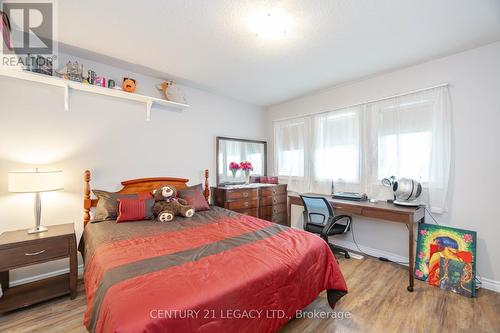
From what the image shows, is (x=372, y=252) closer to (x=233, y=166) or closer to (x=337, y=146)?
(x=337, y=146)

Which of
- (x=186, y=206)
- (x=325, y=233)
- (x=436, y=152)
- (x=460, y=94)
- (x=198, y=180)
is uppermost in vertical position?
(x=460, y=94)

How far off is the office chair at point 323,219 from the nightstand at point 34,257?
2578mm

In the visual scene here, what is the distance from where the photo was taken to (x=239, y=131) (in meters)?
3.95

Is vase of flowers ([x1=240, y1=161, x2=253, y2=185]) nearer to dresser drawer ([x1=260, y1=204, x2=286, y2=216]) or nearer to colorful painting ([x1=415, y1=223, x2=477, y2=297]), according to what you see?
dresser drawer ([x1=260, y1=204, x2=286, y2=216])

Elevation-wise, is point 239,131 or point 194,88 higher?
point 194,88

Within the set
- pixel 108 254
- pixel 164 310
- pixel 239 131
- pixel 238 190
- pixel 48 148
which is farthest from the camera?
pixel 239 131

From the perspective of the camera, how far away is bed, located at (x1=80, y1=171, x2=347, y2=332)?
0.97m

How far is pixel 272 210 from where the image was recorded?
370 centimetres

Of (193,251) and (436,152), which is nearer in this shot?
(193,251)

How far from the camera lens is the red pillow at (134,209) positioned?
7.29 feet

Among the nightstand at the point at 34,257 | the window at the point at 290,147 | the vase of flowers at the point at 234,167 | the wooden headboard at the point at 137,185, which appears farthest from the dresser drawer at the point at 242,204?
the nightstand at the point at 34,257

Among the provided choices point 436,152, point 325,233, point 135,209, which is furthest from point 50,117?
point 436,152

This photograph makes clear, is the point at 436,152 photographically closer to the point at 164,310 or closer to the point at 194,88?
the point at 164,310

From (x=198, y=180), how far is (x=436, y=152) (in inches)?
122
